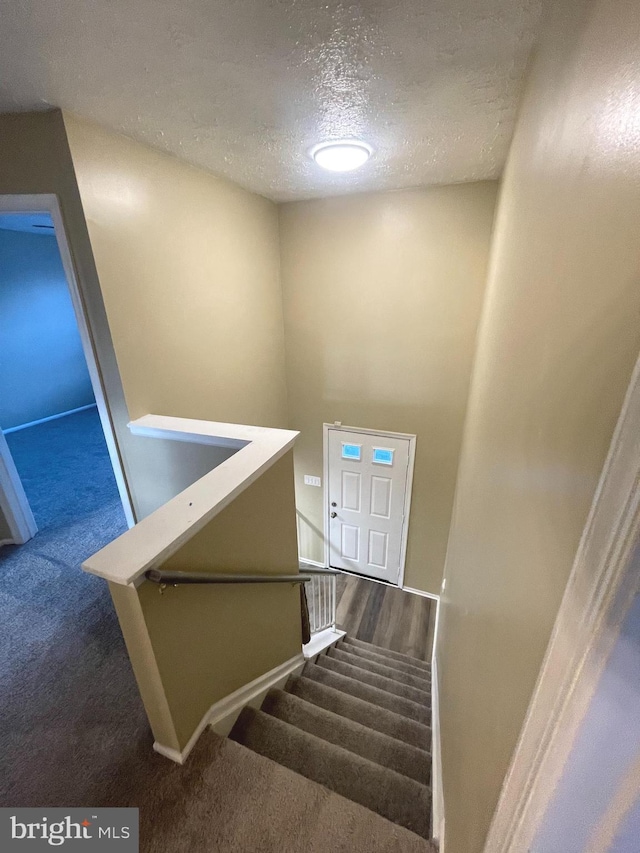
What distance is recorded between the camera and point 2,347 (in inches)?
205

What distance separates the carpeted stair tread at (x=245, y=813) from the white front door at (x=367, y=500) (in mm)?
2839

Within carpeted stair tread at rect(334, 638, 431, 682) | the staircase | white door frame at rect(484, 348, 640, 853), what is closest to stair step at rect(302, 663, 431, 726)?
the staircase

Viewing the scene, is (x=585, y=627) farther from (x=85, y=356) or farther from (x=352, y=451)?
(x=352, y=451)

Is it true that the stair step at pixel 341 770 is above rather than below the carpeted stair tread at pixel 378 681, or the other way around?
above

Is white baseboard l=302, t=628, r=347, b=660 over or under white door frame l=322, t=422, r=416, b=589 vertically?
under

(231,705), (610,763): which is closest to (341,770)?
(231,705)

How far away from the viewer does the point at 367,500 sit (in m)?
4.15

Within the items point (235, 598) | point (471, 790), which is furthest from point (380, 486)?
point (471, 790)

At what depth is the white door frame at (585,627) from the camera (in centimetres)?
34

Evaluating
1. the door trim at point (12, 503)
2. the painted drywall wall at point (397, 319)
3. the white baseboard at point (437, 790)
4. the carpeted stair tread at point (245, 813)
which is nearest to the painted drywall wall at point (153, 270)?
the painted drywall wall at point (397, 319)

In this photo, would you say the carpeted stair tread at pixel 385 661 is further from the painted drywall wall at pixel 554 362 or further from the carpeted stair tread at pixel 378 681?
the painted drywall wall at pixel 554 362

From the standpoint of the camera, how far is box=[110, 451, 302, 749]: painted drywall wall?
1173 millimetres

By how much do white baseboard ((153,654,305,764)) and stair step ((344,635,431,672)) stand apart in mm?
1458

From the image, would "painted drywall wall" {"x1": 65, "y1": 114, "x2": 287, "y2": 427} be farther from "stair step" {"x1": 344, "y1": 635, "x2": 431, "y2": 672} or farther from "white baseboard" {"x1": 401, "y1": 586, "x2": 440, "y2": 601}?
"white baseboard" {"x1": 401, "y1": 586, "x2": 440, "y2": 601}
